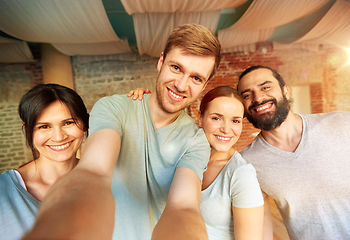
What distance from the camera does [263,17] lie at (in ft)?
9.06

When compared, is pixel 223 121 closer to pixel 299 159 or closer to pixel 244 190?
pixel 244 190

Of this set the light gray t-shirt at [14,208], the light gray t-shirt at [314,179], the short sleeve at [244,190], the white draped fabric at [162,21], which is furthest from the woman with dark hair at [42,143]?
the white draped fabric at [162,21]

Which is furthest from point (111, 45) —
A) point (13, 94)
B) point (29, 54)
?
point (13, 94)

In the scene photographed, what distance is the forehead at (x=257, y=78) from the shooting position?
148 centimetres

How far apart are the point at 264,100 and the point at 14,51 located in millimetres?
4687

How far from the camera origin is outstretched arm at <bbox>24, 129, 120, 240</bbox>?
0.36m

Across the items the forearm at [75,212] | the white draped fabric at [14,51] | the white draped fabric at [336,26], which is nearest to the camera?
the forearm at [75,212]

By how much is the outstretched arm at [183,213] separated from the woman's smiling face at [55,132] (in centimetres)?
89

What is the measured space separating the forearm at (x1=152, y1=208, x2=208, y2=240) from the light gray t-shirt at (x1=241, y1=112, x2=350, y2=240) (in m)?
1.01

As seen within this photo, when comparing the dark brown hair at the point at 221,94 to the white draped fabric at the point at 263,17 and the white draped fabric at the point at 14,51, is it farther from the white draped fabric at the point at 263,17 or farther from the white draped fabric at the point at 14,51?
the white draped fabric at the point at 14,51

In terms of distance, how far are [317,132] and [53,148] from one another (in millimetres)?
2168

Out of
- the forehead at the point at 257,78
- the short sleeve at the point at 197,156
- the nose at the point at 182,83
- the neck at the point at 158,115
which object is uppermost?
the forehead at the point at 257,78

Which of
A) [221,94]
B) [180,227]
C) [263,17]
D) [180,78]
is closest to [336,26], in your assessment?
[263,17]

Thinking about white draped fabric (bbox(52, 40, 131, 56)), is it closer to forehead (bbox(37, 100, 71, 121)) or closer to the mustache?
forehead (bbox(37, 100, 71, 121))
